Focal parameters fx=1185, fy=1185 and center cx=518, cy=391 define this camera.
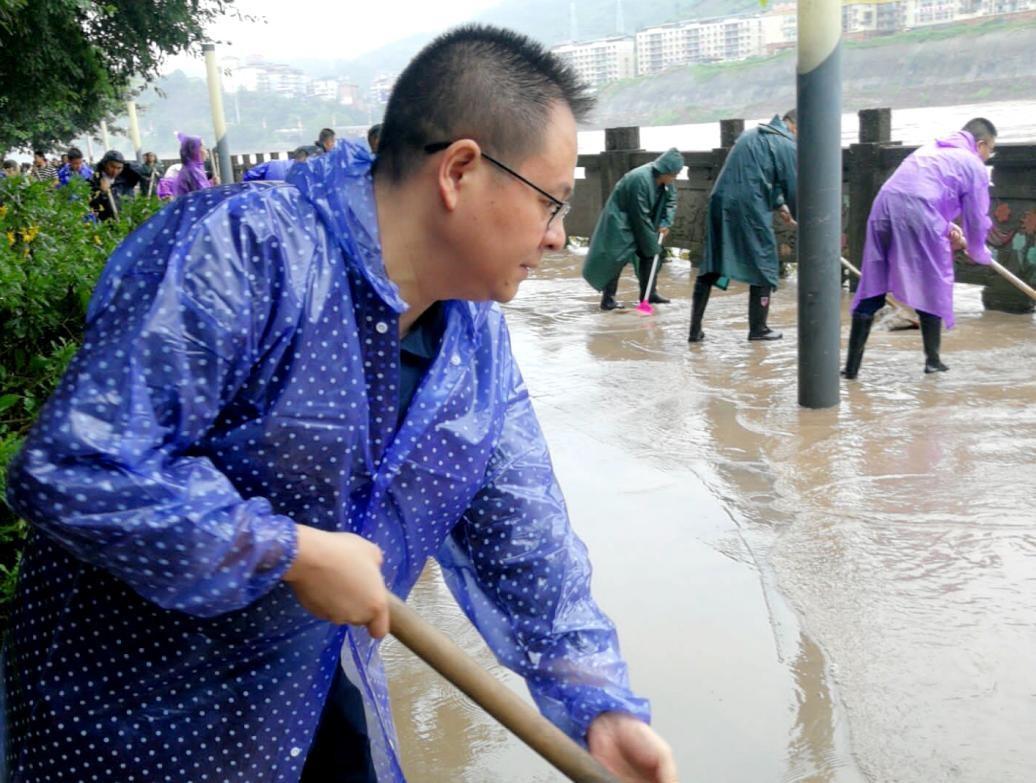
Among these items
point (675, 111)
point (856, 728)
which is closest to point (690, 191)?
point (856, 728)

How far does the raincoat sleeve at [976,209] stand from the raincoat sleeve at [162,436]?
6564 mm

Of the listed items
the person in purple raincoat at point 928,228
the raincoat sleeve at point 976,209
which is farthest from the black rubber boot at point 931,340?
the raincoat sleeve at point 976,209

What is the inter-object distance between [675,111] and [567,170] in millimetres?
38576

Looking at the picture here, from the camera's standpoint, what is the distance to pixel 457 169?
1530 mm

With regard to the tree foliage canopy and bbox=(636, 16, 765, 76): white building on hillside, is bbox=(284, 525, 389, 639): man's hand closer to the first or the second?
the tree foliage canopy

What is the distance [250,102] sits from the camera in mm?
71500

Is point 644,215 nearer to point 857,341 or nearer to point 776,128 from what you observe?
point 776,128

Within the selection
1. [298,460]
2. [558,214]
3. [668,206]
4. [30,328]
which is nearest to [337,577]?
[298,460]

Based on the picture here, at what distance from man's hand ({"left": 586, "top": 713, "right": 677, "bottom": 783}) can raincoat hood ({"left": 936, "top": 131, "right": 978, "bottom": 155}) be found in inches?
249

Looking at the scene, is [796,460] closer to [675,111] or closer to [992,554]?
[992,554]

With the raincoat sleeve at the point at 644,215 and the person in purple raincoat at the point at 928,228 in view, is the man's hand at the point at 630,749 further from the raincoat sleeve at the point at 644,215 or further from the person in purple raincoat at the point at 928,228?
the raincoat sleeve at the point at 644,215

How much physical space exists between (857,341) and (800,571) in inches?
130

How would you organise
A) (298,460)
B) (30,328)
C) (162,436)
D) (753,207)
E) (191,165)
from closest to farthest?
1. (162,436)
2. (298,460)
3. (30,328)
4. (753,207)
5. (191,165)

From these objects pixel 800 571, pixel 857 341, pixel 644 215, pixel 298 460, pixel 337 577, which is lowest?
pixel 800 571
